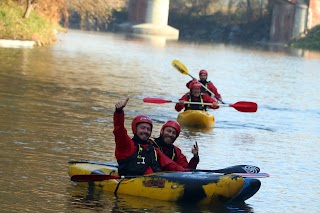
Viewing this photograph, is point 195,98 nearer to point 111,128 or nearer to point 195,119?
point 195,119

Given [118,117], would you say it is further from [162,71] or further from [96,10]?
[96,10]

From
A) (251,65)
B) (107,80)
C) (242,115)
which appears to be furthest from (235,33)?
(242,115)

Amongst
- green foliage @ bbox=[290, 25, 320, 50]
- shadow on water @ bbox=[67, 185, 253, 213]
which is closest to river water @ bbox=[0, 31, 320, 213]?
shadow on water @ bbox=[67, 185, 253, 213]

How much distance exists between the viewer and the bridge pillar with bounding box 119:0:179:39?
72.4m

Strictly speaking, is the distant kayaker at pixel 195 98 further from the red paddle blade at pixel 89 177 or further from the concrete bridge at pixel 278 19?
the concrete bridge at pixel 278 19

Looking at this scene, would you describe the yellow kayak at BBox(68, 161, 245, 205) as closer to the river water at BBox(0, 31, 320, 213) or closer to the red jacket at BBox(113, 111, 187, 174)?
the river water at BBox(0, 31, 320, 213)

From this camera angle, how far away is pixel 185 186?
33.3 feet

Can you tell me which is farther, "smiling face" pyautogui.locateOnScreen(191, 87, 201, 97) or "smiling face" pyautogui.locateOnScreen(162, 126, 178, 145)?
"smiling face" pyautogui.locateOnScreen(191, 87, 201, 97)

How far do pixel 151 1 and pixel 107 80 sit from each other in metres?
50.7

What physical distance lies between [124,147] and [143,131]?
0.28 metres

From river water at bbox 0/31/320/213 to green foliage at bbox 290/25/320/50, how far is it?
3365 cm

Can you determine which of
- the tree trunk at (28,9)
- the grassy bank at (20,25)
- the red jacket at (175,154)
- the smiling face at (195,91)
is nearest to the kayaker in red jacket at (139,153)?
the red jacket at (175,154)

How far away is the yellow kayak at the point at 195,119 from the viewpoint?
56.4 feet

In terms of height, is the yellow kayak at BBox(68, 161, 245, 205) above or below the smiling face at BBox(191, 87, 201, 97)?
below
